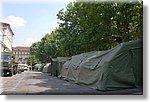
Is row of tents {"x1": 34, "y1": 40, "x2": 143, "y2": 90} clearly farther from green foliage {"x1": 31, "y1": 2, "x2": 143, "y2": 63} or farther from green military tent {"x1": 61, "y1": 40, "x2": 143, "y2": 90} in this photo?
green foliage {"x1": 31, "y1": 2, "x2": 143, "y2": 63}

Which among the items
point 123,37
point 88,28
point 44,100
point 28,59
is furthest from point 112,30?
point 44,100

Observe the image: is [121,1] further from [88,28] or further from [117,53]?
[88,28]

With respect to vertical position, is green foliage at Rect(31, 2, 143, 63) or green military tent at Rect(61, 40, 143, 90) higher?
green foliage at Rect(31, 2, 143, 63)

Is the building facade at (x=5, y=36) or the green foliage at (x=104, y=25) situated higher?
the green foliage at (x=104, y=25)

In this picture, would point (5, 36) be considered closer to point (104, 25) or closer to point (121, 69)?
point (121, 69)

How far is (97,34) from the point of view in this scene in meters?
15.4

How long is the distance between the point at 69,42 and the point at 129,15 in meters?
7.99

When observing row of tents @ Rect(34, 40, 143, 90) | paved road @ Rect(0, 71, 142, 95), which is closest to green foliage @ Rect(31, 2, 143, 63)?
paved road @ Rect(0, 71, 142, 95)

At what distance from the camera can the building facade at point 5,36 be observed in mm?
7711

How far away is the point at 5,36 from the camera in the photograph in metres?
8.59

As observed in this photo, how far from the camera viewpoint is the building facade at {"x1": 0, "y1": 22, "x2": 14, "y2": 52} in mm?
7711

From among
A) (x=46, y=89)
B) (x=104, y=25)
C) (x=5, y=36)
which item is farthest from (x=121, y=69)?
(x=104, y=25)

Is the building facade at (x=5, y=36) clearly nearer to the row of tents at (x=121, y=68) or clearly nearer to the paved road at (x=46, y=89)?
the paved road at (x=46, y=89)

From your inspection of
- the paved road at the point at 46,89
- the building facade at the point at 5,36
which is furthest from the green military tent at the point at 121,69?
the building facade at the point at 5,36
